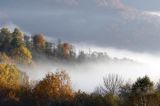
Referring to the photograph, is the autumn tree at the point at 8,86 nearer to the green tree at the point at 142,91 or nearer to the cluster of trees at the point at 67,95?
the cluster of trees at the point at 67,95

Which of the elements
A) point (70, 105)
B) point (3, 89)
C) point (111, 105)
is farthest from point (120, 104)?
point (3, 89)

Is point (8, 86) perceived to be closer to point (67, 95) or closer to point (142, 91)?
point (67, 95)

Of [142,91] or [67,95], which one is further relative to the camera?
[67,95]

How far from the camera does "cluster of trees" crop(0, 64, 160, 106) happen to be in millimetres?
119312

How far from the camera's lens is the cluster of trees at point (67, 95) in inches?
4697

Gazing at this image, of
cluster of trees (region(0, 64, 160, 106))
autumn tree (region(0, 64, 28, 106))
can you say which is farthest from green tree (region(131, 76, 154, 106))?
autumn tree (region(0, 64, 28, 106))

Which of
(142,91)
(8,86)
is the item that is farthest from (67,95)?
(142,91)

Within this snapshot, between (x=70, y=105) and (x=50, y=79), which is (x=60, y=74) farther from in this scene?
(x=70, y=105)

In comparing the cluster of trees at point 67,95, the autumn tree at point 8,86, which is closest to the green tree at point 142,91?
the cluster of trees at point 67,95

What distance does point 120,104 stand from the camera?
12500 centimetres

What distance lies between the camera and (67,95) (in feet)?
448

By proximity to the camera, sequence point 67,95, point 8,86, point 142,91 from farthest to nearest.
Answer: point 8,86
point 67,95
point 142,91

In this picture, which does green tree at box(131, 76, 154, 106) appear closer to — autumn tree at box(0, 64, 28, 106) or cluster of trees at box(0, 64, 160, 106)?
cluster of trees at box(0, 64, 160, 106)

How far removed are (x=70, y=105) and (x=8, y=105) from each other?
42.0 ft
